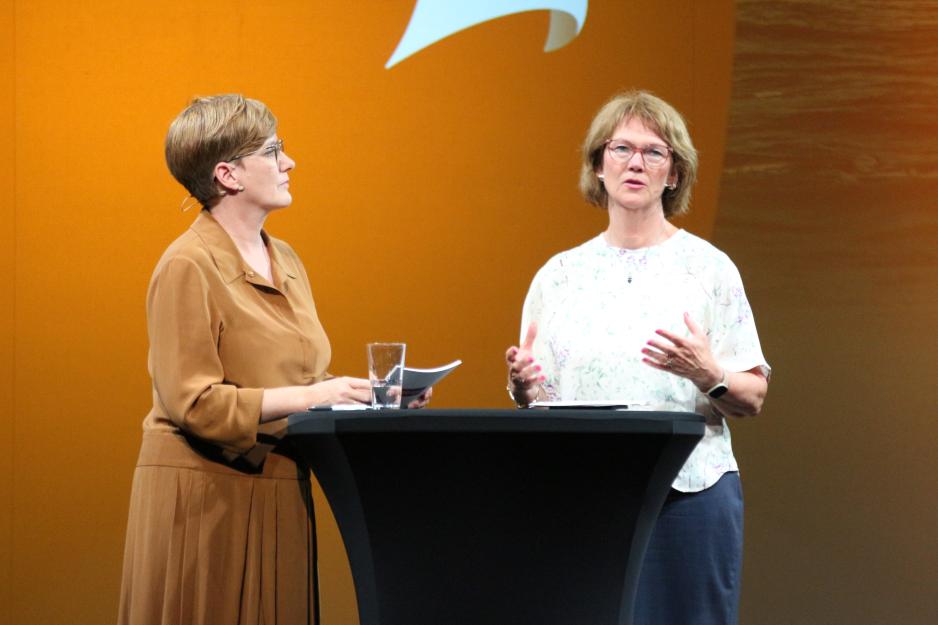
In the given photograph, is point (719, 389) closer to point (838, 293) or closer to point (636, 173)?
point (636, 173)

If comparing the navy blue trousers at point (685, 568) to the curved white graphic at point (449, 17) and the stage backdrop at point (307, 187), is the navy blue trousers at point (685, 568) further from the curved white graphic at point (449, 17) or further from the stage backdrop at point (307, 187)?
the curved white graphic at point (449, 17)

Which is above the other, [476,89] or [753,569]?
[476,89]

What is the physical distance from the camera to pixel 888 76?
414 centimetres

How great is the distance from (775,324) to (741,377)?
1844 mm

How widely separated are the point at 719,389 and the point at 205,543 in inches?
42.7

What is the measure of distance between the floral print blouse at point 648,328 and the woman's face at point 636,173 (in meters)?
0.11

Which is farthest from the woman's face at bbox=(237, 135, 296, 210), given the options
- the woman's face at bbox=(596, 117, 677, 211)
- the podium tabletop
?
the podium tabletop

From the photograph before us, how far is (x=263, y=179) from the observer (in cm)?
242

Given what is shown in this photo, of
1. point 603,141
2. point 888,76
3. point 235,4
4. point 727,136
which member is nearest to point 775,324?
point 727,136

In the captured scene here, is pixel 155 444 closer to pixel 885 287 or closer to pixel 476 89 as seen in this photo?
pixel 476 89

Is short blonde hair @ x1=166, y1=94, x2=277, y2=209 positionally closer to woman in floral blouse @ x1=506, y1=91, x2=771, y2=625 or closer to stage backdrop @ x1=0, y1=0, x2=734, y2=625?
woman in floral blouse @ x1=506, y1=91, x2=771, y2=625

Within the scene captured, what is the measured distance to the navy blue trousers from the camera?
2.31 metres

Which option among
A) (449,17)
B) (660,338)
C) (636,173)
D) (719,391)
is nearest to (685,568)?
(719,391)

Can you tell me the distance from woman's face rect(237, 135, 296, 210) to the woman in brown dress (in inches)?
2.9
